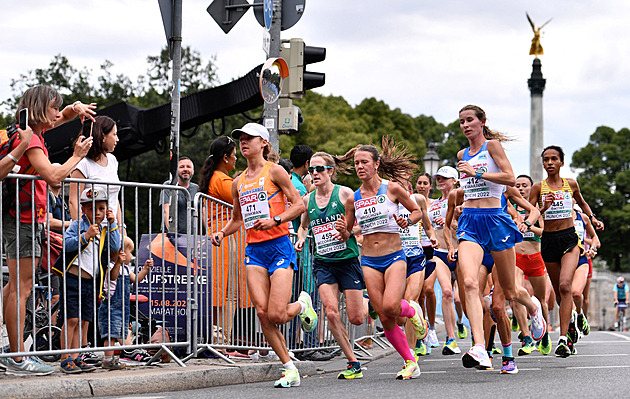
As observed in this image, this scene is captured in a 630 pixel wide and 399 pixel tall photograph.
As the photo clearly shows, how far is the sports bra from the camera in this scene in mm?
8938

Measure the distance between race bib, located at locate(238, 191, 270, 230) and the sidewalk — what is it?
1221 millimetres

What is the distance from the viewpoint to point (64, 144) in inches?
778

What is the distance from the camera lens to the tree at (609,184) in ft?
289

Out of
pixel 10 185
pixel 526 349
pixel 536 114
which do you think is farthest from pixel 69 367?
pixel 536 114

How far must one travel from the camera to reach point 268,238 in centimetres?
821

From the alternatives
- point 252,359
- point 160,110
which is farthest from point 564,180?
point 160,110

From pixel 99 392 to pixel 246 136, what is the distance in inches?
96.1

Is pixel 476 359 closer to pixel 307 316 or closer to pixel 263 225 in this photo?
pixel 307 316

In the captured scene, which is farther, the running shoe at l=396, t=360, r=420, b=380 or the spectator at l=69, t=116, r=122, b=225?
the running shoe at l=396, t=360, r=420, b=380

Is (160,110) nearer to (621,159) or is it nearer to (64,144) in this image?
(64,144)

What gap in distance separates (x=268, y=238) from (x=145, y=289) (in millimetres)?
1256

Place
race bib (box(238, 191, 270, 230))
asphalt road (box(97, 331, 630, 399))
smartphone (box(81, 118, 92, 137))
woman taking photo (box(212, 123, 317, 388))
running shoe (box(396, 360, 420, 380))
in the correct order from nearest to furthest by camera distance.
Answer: asphalt road (box(97, 331, 630, 399))
smartphone (box(81, 118, 92, 137))
woman taking photo (box(212, 123, 317, 388))
race bib (box(238, 191, 270, 230))
running shoe (box(396, 360, 420, 380))

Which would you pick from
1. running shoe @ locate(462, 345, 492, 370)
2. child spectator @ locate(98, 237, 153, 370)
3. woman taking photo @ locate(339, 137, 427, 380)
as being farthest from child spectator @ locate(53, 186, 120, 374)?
running shoe @ locate(462, 345, 492, 370)

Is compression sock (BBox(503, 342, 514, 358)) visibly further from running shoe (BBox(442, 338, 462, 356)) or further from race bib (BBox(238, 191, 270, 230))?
running shoe (BBox(442, 338, 462, 356))
